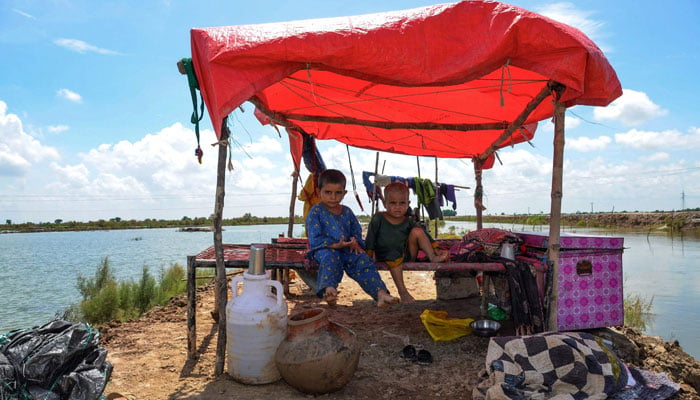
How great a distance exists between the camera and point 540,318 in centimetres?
365

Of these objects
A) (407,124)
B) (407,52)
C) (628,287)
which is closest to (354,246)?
(407,52)

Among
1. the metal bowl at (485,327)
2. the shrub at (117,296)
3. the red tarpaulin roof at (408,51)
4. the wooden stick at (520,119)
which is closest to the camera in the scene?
the red tarpaulin roof at (408,51)

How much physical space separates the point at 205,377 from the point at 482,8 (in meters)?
3.42

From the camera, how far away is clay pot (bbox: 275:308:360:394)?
272 centimetres

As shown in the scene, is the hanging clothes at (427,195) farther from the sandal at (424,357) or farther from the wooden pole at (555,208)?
the sandal at (424,357)

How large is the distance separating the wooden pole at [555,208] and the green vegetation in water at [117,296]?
594cm

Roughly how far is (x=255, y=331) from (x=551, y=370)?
1956mm

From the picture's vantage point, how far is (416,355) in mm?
3633

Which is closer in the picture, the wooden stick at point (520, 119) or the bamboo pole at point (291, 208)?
the wooden stick at point (520, 119)

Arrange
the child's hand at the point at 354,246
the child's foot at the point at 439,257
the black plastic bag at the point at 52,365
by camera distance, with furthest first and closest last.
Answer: the child's foot at the point at 439,257 < the child's hand at the point at 354,246 < the black plastic bag at the point at 52,365

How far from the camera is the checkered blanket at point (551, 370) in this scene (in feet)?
8.48

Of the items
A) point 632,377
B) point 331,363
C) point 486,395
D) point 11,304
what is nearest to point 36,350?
point 331,363

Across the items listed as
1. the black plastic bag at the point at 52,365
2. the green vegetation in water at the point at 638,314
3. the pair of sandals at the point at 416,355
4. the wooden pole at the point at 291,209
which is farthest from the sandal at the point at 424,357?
the green vegetation in water at the point at 638,314

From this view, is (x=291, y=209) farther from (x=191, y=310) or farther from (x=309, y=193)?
(x=191, y=310)
